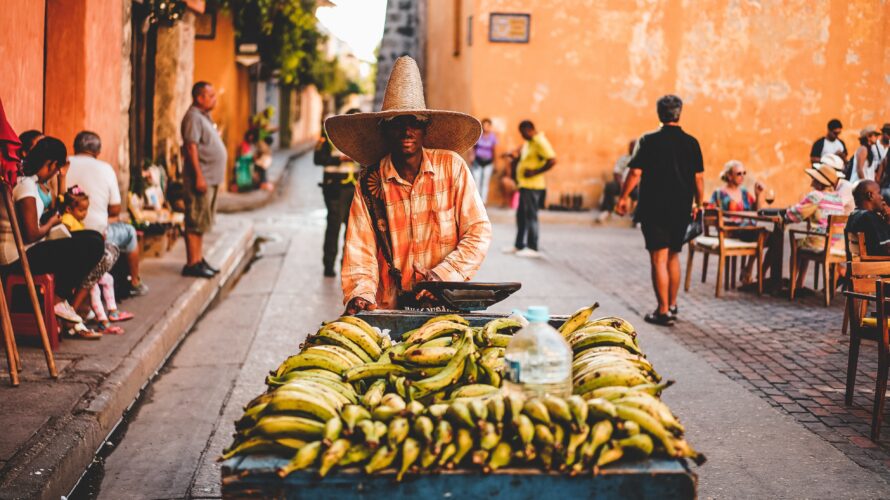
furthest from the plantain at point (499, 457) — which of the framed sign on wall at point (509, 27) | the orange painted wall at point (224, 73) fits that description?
the framed sign on wall at point (509, 27)

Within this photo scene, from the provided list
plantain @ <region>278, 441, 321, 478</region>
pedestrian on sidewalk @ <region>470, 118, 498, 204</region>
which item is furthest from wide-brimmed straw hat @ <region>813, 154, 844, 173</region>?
pedestrian on sidewalk @ <region>470, 118, 498, 204</region>

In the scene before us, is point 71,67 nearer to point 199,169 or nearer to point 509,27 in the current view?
point 199,169

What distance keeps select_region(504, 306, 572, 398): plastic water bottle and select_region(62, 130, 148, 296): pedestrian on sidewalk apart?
244 inches

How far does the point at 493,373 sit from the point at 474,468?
661 millimetres

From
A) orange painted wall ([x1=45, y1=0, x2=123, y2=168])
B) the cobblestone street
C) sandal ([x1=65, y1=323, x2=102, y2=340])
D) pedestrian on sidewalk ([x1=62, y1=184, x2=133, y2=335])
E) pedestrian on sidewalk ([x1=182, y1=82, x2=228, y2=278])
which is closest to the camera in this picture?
the cobblestone street

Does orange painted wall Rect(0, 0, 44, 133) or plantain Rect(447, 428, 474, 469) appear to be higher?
orange painted wall Rect(0, 0, 44, 133)

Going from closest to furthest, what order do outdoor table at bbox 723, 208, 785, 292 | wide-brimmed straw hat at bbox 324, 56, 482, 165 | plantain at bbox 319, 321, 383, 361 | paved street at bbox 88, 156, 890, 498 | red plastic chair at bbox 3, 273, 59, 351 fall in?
plantain at bbox 319, 321, 383, 361 < wide-brimmed straw hat at bbox 324, 56, 482, 165 < paved street at bbox 88, 156, 890, 498 < red plastic chair at bbox 3, 273, 59, 351 < outdoor table at bbox 723, 208, 785, 292

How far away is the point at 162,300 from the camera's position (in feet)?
32.1

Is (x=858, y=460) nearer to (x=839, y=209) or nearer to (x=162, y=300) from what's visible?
(x=839, y=209)

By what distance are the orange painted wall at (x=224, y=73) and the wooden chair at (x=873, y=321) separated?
15.6 meters

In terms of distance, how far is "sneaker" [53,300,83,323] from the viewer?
7.88m

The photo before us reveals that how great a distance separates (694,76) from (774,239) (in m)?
10.5

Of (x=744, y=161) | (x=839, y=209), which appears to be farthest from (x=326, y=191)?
(x=744, y=161)

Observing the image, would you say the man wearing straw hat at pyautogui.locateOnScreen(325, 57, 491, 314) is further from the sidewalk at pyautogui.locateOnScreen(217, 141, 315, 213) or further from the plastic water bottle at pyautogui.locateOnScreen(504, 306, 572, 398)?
the sidewalk at pyautogui.locateOnScreen(217, 141, 315, 213)
